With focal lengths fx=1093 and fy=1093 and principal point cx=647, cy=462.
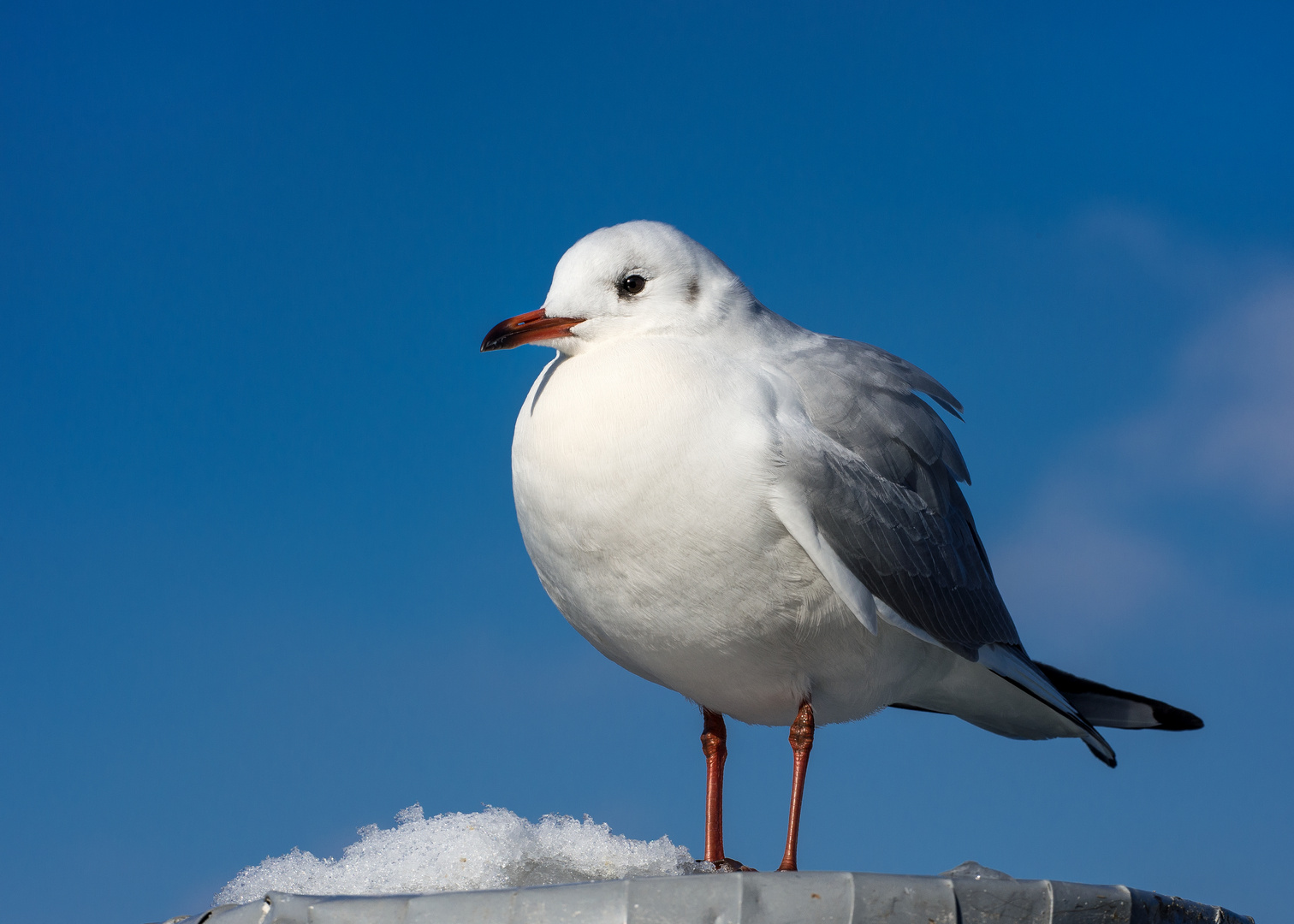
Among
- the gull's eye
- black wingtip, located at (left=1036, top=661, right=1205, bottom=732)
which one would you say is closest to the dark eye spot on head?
the gull's eye

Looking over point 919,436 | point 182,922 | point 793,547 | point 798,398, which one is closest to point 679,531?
point 793,547

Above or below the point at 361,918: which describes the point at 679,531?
above

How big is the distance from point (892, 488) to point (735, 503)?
645 mm

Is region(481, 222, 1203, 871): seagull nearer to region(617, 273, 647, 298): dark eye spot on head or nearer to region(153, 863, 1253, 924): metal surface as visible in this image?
region(617, 273, 647, 298): dark eye spot on head

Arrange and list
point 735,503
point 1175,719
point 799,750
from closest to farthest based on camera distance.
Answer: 1. point 735,503
2. point 799,750
3. point 1175,719

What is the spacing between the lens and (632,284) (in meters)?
3.29

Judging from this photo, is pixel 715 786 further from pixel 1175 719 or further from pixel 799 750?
pixel 1175 719

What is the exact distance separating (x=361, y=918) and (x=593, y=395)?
149 cm

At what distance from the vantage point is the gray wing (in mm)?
3037

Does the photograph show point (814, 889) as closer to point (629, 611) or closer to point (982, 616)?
point (629, 611)

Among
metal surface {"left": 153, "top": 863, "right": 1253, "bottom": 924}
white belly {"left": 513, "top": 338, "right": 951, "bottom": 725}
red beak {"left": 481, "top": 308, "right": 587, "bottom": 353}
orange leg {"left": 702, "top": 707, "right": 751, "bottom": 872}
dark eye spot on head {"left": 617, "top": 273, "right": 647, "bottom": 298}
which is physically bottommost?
metal surface {"left": 153, "top": 863, "right": 1253, "bottom": 924}

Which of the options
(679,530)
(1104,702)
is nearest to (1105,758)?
(1104,702)

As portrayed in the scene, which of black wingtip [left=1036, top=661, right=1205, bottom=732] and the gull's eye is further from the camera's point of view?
black wingtip [left=1036, top=661, right=1205, bottom=732]

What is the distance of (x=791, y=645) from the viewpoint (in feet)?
10.1
